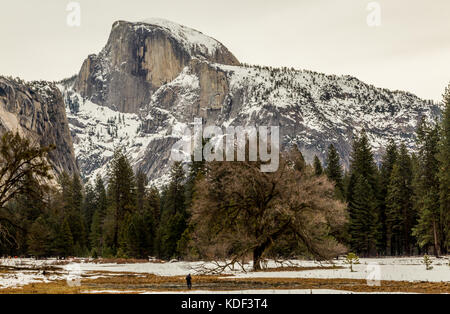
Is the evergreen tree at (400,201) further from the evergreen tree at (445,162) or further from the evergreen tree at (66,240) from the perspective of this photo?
the evergreen tree at (66,240)

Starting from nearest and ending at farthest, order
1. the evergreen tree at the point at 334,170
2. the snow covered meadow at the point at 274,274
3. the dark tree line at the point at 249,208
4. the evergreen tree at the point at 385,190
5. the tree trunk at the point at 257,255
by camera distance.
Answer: the snow covered meadow at the point at 274,274 → the dark tree line at the point at 249,208 → the tree trunk at the point at 257,255 → the evergreen tree at the point at 385,190 → the evergreen tree at the point at 334,170

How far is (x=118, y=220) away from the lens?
240ft

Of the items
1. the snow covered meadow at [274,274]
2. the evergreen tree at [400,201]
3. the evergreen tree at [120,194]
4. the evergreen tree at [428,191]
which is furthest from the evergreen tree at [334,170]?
the snow covered meadow at [274,274]

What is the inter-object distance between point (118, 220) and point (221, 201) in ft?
137

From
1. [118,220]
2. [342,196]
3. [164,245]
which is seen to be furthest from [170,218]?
[342,196]

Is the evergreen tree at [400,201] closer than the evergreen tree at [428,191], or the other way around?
the evergreen tree at [428,191]

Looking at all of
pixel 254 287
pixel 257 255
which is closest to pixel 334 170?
pixel 257 255

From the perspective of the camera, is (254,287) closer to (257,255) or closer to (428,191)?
(257,255)

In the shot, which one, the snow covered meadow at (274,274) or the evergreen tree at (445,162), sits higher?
the evergreen tree at (445,162)

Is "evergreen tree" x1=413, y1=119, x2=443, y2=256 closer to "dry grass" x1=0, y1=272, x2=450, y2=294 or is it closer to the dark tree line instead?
the dark tree line

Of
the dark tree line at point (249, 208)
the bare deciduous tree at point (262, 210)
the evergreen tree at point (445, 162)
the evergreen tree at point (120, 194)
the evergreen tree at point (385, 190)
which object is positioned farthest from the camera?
the evergreen tree at point (120, 194)

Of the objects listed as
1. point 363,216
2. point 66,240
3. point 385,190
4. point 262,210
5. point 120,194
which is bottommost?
point 66,240

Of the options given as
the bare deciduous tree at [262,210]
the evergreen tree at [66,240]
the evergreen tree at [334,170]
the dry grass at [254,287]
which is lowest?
the evergreen tree at [66,240]
